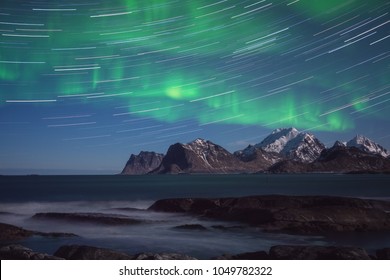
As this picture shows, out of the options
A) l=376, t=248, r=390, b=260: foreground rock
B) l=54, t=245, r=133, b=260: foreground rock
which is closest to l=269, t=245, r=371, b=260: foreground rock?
l=376, t=248, r=390, b=260: foreground rock

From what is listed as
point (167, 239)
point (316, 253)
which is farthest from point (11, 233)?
point (316, 253)

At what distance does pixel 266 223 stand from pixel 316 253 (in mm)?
9650

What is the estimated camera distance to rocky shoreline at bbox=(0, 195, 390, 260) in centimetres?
891

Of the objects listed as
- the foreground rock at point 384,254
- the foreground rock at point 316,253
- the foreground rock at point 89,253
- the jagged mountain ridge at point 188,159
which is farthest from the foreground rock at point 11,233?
the jagged mountain ridge at point 188,159

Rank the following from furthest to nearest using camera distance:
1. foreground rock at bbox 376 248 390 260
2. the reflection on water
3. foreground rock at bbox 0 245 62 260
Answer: the reflection on water < foreground rock at bbox 376 248 390 260 < foreground rock at bbox 0 245 62 260

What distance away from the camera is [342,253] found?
861 centimetres

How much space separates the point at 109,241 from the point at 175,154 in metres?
137

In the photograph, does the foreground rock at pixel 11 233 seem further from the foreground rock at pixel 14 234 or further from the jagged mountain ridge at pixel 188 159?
the jagged mountain ridge at pixel 188 159

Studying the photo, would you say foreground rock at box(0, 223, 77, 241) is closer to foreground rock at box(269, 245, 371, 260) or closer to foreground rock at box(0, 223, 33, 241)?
foreground rock at box(0, 223, 33, 241)

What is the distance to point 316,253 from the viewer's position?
8.80 meters

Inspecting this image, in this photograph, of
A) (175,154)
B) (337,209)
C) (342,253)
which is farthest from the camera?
(175,154)

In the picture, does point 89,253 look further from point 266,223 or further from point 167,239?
point 266,223
